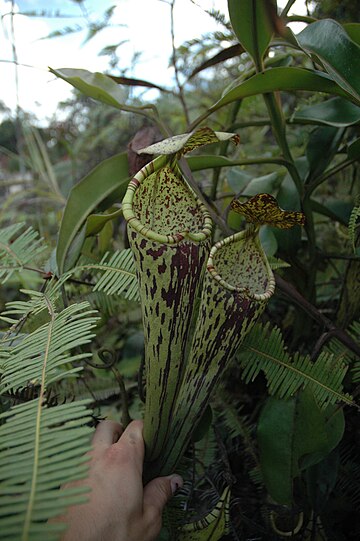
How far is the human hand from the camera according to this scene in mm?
→ 466

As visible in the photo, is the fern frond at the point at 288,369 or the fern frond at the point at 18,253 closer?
the fern frond at the point at 288,369

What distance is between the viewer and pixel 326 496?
772mm

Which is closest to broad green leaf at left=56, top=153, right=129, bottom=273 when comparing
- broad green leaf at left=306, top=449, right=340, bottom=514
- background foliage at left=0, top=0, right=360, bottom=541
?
background foliage at left=0, top=0, right=360, bottom=541

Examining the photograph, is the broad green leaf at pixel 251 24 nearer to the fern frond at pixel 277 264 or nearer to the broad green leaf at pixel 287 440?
the fern frond at pixel 277 264

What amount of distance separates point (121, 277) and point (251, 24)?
1.55 feet

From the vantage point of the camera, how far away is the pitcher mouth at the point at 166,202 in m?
0.65

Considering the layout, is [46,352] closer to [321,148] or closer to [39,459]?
[39,459]

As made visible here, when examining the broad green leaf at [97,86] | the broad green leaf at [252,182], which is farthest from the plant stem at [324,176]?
the broad green leaf at [97,86]

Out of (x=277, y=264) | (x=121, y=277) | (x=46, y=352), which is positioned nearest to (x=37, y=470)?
(x=46, y=352)

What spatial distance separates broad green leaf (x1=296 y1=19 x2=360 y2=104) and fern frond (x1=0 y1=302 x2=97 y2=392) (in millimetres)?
505

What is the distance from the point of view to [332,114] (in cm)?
81

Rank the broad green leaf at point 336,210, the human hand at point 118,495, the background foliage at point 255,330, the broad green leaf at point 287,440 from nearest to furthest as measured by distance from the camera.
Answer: the human hand at point 118,495, the background foliage at point 255,330, the broad green leaf at point 287,440, the broad green leaf at point 336,210

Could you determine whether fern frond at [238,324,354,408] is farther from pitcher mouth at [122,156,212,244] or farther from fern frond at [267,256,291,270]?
pitcher mouth at [122,156,212,244]

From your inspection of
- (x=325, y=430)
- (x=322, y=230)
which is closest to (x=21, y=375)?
(x=325, y=430)
